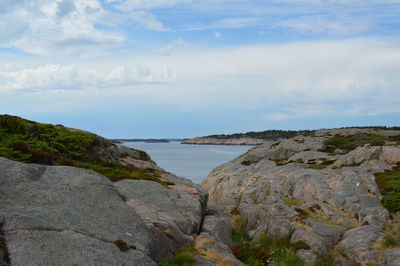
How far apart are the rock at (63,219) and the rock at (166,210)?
1.00 metres

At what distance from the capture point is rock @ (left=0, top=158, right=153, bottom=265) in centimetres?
1155

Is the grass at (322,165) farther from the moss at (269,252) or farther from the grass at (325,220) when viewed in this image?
the moss at (269,252)

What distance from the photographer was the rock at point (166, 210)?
16266mm

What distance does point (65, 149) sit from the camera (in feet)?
91.4

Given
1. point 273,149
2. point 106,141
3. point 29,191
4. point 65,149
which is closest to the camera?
point 29,191

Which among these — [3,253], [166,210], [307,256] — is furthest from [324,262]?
[3,253]

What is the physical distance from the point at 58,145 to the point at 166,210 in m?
12.9

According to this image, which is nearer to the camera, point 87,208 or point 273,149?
point 87,208

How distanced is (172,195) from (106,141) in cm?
1370

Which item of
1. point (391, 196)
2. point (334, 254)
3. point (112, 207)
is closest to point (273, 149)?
point (391, 196)

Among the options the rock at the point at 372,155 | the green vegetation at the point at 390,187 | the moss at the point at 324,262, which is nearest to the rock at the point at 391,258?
the moss at the point at 324,262

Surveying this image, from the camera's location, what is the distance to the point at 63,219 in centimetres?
1360

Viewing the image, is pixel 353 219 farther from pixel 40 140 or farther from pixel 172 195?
pixel 40 140

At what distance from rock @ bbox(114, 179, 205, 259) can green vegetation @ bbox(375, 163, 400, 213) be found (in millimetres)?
15620
